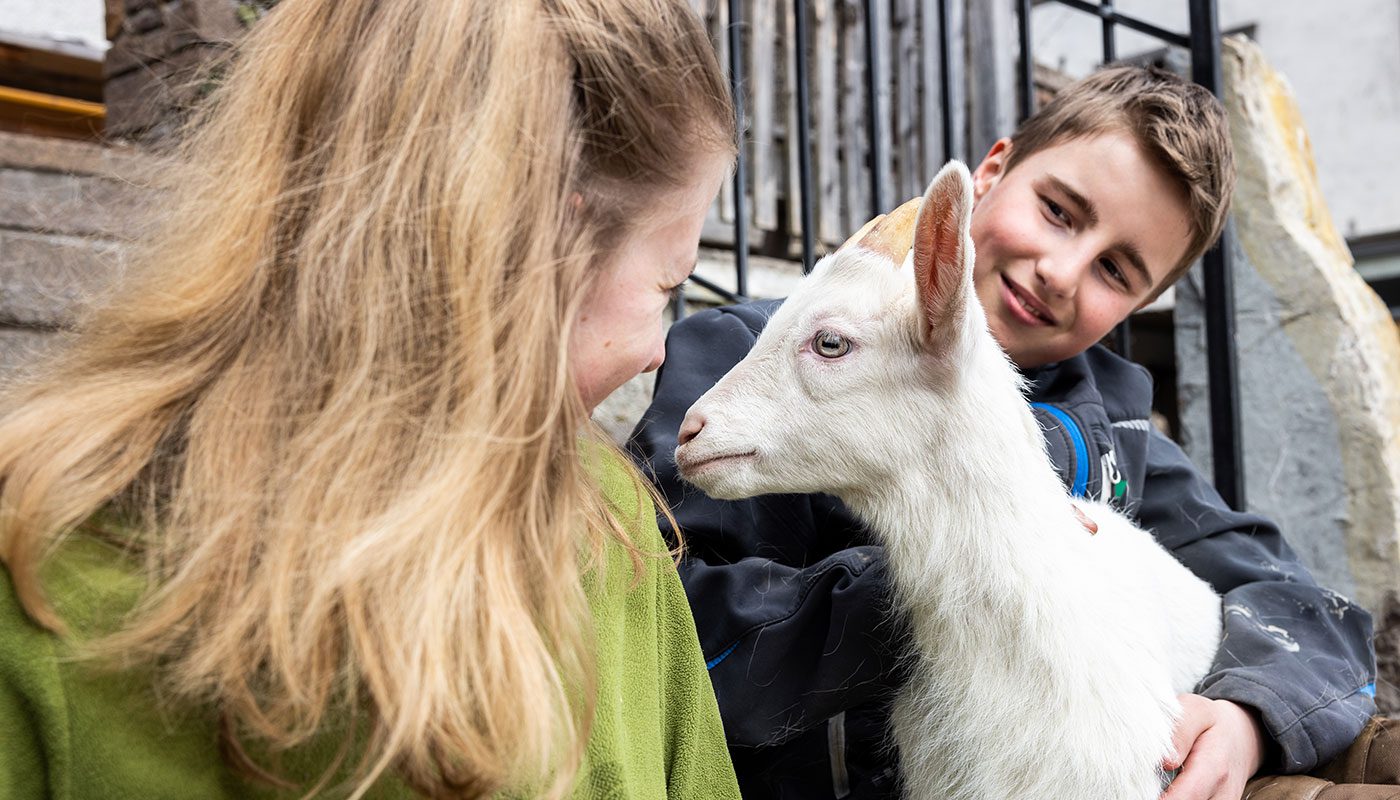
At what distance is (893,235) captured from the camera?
2.03 metres

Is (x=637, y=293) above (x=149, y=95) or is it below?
below

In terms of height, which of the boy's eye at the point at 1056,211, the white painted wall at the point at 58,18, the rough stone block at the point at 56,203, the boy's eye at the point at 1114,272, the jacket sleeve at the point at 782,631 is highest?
the white painted wall at the point at 58,18

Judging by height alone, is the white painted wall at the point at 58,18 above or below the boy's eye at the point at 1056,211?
above

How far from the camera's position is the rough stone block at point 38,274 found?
274 centimetres

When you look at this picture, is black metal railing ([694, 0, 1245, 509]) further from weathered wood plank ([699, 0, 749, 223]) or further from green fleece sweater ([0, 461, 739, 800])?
green fleece sweater ([0, 461, 739, 800])

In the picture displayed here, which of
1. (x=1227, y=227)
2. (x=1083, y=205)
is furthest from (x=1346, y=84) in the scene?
(x=1083, y=205)

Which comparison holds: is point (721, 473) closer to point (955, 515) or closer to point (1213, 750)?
point (955, 515)

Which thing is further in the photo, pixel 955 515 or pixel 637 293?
pixel 955 515

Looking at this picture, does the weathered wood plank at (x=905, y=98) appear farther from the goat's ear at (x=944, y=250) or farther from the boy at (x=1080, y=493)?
Answer: the goat's ear at (x=944, y=250)

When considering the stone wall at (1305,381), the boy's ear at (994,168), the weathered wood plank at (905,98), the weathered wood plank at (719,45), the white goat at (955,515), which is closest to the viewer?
the white goat at (955,515)

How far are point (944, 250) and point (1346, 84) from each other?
41.8 ft

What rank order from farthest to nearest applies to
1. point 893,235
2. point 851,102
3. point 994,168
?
point 851,102, point 994,168, point 893,235

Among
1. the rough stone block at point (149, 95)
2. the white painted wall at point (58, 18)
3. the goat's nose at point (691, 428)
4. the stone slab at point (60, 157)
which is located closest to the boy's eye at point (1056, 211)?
the goat's nose at point (691, 428)

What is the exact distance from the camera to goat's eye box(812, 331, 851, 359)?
76.7 inches
